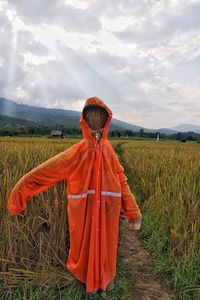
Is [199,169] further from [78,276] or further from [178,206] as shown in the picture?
[78,276]

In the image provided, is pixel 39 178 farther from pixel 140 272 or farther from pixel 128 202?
pixel 140 272

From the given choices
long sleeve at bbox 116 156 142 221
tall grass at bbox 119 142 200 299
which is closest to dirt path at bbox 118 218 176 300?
tall grass at bbox 119 142 200 299

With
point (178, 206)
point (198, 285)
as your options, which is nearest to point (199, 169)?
point (178, 206)

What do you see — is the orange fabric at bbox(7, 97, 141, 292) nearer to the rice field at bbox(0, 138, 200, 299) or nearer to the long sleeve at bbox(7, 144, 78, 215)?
the long sleeve at bbox(7, 144, 78, 215)

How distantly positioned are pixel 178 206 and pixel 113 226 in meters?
1.36

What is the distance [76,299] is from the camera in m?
2.10

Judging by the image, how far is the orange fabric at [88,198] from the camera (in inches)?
77.7

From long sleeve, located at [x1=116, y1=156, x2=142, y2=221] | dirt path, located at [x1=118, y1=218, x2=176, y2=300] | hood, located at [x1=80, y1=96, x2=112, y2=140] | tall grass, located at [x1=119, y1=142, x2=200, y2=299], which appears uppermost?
hood, located at [x1=80, y1=96, x2=112, y2=140]

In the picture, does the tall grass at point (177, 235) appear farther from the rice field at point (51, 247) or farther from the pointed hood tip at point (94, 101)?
the pointed hood tip at point (94, 101)

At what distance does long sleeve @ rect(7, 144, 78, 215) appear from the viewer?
6.35 ft

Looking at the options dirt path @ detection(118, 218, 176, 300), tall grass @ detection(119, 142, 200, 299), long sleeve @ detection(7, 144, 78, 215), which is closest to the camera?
long sleeve @ detection(7, 144, 78, 215)

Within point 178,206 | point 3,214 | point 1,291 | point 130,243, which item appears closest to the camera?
point 1,291

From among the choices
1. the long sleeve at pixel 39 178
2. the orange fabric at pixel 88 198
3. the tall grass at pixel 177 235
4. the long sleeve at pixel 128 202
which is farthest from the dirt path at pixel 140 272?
the long sleeve at pixel 39 178

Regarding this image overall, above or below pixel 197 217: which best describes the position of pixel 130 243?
below
